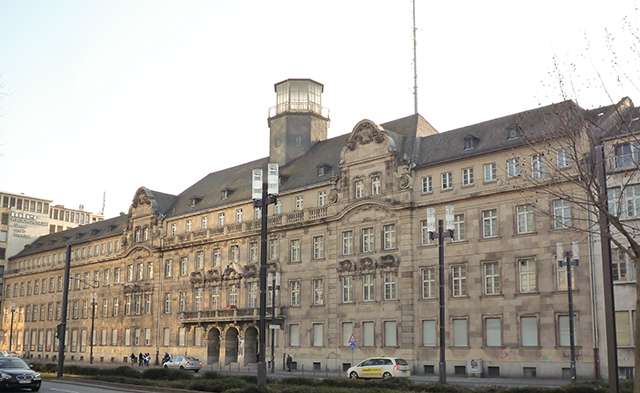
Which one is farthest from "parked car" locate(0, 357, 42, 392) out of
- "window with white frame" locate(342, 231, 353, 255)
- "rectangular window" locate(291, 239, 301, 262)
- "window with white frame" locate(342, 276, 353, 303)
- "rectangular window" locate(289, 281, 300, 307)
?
"rectangular window" locate(291, 239, 301, 262)

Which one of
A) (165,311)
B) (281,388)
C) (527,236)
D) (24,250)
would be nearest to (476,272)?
(527,236)

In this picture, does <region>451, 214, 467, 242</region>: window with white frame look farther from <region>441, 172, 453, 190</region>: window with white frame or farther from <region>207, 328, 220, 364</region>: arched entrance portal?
<region>207, 328, 220, 364</region>: arched entrance portal

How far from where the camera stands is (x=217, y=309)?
216 feet

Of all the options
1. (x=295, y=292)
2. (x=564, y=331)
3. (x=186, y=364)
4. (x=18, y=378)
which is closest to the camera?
(x=18, y=378)

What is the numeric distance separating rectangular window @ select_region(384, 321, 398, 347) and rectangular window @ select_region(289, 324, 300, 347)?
9.29 metres

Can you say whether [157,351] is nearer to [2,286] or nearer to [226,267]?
[226,267]

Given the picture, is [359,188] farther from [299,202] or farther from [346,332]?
[346,332]

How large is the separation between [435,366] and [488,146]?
50.5ft

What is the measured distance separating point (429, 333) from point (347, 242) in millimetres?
10182

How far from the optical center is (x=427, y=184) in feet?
172

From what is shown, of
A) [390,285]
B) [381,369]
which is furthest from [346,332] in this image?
[381,369]

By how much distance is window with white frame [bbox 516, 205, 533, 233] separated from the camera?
46.2 meters

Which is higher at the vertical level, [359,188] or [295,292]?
[359,188]

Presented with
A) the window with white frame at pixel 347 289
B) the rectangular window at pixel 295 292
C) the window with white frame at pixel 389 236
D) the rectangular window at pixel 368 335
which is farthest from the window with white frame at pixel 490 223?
the rectangular window at pixel 295 292
